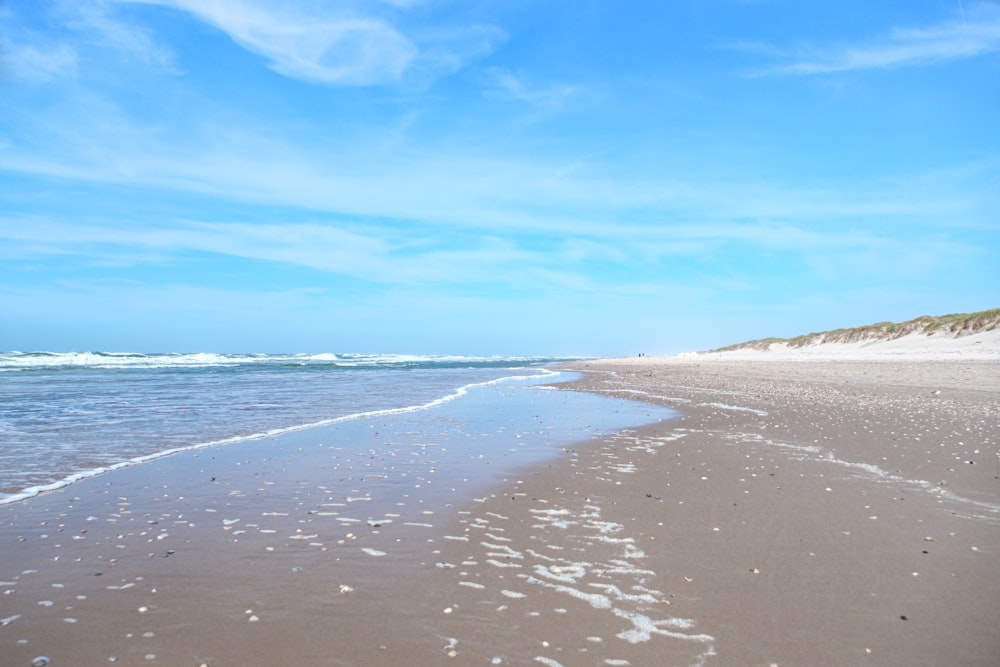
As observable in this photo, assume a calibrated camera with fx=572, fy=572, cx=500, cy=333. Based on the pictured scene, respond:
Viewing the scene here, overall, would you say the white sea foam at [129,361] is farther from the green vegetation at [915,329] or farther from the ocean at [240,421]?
the green vegetation at [915,329]

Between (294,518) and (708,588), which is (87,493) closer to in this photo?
(294,518)

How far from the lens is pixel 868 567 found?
570 cm

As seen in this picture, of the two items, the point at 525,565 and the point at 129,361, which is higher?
the point at 129,361

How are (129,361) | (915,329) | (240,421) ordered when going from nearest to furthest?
(240,421)
(915,329)
(129,361)

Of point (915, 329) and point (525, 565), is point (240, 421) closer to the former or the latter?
point (525, 565)

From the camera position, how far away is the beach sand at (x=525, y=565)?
4301 mm

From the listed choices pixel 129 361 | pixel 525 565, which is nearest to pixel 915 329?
pixel 525 565

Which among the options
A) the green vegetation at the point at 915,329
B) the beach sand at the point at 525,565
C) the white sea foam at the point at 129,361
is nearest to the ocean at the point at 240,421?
the beach sand at the point at 525,565

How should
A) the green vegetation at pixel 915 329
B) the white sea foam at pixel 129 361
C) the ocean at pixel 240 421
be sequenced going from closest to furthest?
the ocean at pixel 240 421, the green vegetation at pixel 915 329, the white sea foam at pixel 129 361

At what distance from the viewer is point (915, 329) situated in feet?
183

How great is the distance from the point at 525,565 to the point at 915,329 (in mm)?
64298

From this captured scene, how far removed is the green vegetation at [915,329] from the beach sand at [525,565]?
154 feet

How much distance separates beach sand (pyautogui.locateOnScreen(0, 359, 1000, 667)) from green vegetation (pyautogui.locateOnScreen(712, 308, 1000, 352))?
46797 millimetres

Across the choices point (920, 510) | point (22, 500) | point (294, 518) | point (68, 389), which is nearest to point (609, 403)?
point (920, 510)
